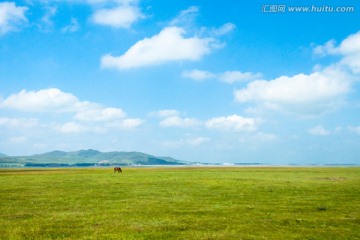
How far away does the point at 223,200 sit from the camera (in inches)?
1361

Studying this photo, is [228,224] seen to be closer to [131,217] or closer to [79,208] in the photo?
[131,217]

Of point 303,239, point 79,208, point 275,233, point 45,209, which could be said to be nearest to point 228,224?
point 275,233

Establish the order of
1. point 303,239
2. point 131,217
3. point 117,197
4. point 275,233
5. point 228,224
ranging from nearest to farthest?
point 303,239, point 275,233, point 228,224, point 131,217, point 117,197

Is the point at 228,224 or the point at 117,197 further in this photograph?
the point at 117,197

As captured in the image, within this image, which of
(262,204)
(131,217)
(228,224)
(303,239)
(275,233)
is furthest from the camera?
(262,204)

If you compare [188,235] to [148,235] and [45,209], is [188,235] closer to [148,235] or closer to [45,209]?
[148,235]

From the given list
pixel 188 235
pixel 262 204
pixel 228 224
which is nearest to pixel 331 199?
pixel 262 204

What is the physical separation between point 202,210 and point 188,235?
29.2 ft

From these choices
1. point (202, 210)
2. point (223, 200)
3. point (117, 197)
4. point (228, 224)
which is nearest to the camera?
point (228, 224)

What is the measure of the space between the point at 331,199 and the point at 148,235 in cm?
2416

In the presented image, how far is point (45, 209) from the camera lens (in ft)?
94.8

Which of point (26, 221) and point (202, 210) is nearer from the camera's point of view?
point (26, 221)

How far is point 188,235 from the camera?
64.0 feet

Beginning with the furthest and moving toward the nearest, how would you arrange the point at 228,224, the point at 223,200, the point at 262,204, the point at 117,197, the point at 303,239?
the point at 117,197, the point at 223,200, the point at 262,204, the point at 228,224, the point at 303,239
